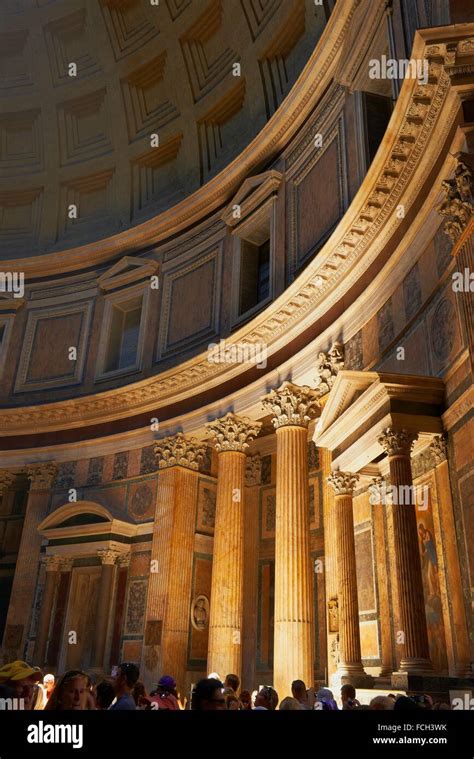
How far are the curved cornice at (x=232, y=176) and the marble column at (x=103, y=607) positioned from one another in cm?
921

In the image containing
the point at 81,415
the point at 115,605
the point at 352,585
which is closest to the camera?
the point at 352,585

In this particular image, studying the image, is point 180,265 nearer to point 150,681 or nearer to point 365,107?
point 365,107

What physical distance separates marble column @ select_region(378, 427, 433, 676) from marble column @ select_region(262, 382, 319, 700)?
4.13 meters

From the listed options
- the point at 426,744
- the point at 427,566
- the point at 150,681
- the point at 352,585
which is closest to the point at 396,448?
the point at 427,566

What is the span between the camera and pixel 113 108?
21.3m

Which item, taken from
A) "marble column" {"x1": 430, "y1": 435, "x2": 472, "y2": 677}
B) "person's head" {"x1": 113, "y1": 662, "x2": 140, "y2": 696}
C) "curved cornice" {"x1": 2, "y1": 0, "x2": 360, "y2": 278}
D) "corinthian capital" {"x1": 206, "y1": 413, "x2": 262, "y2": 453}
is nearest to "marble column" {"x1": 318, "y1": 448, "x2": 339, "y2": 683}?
"marble column" {"x1": 430, "y1": 435, "x2": 472, "y2": 677}

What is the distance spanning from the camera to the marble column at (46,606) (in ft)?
49.4

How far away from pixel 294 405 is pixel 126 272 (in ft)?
29.4

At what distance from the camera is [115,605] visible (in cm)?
1521

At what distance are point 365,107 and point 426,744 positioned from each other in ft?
39.3

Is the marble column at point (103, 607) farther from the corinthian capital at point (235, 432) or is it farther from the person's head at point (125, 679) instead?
the person's head at point (125, 679)

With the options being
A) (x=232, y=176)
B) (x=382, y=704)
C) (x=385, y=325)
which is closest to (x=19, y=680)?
(x=382, y=704)

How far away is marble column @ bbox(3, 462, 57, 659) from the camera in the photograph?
16.0m

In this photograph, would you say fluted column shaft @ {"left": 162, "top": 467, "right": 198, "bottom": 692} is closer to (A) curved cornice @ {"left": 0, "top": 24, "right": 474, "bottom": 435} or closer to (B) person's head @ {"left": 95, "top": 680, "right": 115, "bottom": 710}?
(A) curved cornice @ {"left": 0, "top": 24, "right": 474, "bottom": 435}
